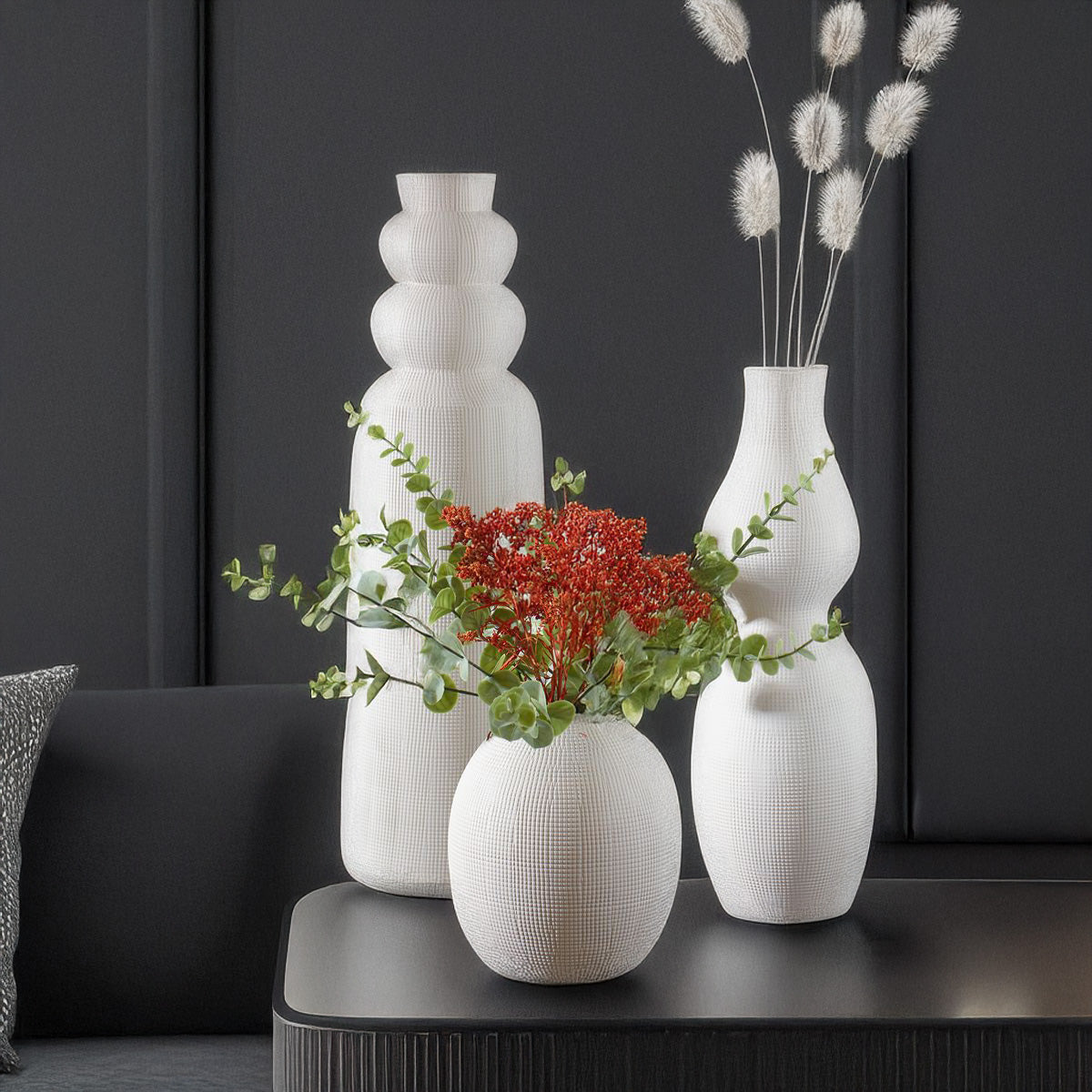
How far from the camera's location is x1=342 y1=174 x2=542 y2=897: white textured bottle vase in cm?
133

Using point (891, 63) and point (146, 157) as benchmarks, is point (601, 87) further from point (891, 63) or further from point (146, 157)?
point (146, 157)

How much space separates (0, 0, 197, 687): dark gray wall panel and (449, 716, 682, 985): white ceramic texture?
67 centimetres

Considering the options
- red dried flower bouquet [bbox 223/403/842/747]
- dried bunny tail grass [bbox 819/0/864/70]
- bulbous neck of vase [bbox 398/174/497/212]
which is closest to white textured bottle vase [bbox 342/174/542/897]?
bulbous neck of vase [bbox 398/174/497/212]

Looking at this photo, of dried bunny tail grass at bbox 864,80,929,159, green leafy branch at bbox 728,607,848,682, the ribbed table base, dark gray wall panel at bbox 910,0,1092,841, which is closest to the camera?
the ribbed table base

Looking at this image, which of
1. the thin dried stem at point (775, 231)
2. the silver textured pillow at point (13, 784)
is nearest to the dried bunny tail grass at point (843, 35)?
the thin dried stem at point (775, 231)

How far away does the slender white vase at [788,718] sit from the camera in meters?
1.24

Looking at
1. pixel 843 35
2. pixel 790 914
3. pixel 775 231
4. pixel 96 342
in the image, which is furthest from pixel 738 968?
pixel 96 342

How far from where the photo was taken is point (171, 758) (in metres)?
1.48

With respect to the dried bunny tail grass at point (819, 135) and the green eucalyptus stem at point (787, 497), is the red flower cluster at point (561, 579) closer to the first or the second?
the green eucalyptus stem at point (787, 497)

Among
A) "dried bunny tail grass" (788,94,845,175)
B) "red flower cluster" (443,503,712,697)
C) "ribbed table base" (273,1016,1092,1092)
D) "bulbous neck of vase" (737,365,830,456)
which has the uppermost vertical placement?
"dried bunny tail grass" (788,94,845,175)

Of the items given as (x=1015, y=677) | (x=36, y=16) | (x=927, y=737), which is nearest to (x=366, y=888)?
(x=927, y=737)

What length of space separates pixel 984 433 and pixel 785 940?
2.29 feet

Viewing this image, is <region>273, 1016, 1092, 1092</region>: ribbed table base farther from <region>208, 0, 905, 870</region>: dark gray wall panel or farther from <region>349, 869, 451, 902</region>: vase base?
<region>208, 0, 905, 870</region>: dark gray wall panel

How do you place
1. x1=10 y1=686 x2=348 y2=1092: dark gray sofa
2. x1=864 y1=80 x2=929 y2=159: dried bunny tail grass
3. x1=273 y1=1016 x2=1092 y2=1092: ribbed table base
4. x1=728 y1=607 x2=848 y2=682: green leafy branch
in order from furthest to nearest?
x1=10 y1=686 x2=348 y2=1092: dark gray sofa, x1=864 y1=80 x2=929 y2=159: dried bunny tail grass, x1=728 y1=607 x2=848 y2=682: green leafy branch, x1=273 y1=1016 x2=1092 y2=1092: ribbed table base
